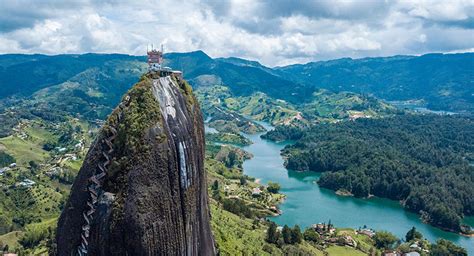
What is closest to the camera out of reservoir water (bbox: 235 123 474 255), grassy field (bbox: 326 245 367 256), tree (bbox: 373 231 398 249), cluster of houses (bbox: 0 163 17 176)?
grassy field (bbox: 326 245 367 256)

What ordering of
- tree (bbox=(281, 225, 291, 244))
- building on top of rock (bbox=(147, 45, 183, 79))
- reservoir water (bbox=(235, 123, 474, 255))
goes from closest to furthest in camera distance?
building on top of rock (bbox=(147, 45, 183, 79))
tree (bbox=(281, 225, 291, 244))
reservoir water (bbox=(235, 123, 474, 255))

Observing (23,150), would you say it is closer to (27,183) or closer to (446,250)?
(27,183)

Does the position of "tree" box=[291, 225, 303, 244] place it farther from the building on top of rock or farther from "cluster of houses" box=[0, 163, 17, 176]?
"cluster of houses" box=[0, 163, 17, 176]

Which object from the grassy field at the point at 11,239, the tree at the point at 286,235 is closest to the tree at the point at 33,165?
the grassy field at the point at 11,239

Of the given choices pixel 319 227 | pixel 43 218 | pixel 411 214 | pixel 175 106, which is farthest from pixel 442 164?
pixel 175 106

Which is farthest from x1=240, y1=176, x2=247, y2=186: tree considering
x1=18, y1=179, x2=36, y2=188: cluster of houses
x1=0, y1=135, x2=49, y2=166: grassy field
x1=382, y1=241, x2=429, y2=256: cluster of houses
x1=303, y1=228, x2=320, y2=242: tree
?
x1=0, y1=135, x2=49, y2=166: grassy field

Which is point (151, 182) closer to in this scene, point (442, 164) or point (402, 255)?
point (402, 255)

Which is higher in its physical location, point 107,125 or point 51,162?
point 107,125
